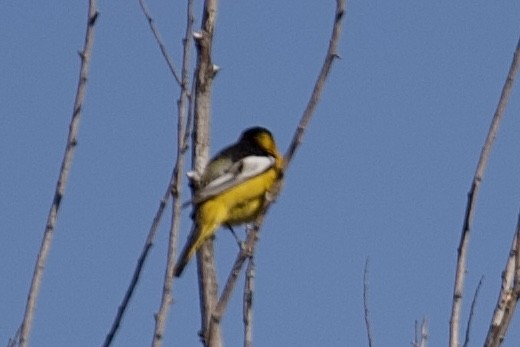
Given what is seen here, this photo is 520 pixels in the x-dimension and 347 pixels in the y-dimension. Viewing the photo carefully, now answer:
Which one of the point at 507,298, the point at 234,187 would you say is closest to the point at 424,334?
the point at 507,298

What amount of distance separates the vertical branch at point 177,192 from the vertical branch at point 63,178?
29 cm

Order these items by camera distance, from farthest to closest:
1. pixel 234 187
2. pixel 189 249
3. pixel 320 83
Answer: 1. pixel 234 187
2. pixel 189 249
3. pixel 320 83

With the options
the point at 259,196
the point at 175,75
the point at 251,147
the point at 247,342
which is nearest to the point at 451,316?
the point at 247,342

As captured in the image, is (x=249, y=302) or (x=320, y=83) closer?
(x=320, y=83)

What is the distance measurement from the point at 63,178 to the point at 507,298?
124 centimetres

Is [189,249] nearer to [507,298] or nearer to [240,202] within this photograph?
[240,202]

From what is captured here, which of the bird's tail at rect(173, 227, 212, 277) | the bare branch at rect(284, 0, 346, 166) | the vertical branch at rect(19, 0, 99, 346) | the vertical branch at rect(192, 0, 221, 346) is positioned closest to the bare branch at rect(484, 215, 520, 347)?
the bare branch at rect(284, 0, 346, 166)

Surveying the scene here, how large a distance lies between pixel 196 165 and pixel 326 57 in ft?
3.01

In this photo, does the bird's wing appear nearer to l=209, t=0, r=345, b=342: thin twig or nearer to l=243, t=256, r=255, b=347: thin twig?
l=243, t=256, r=255, b=347: thin twig

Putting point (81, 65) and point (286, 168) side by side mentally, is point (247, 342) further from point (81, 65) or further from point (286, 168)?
point (81, 65)

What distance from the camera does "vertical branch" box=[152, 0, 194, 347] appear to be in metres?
3.19

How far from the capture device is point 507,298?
133 inches

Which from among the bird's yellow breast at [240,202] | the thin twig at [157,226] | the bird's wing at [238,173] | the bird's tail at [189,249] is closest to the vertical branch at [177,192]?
the thin twig at [157,226]

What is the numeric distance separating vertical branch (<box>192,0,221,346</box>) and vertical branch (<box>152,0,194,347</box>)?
8.3 inches
